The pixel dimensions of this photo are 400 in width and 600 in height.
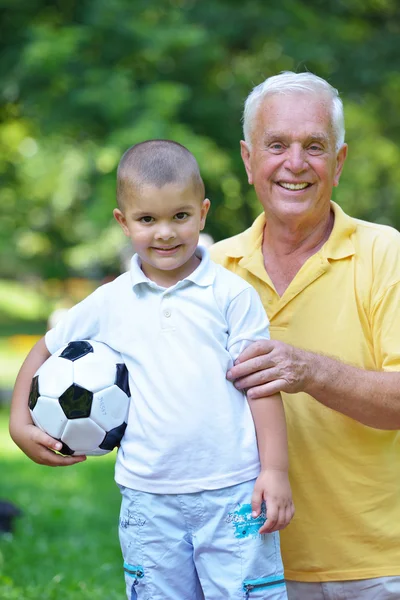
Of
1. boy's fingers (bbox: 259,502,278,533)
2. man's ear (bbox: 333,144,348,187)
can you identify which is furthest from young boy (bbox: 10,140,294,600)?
man's ear (bbox: 333,144,348,187)

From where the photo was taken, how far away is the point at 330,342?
3.24 meters

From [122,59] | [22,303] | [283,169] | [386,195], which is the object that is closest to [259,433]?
[283,169]

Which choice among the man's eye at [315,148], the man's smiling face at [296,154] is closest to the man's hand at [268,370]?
the man's smiling face at [296,154]

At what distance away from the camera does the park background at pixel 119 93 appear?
827 centimetres

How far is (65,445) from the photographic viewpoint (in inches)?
120

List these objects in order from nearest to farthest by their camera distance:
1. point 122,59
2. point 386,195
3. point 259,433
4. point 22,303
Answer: point 259,433
point 122,59
point 386,195
point 22,303

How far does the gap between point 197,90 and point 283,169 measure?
7307 millimetres

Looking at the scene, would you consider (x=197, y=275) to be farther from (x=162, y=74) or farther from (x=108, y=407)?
(x=162, y=74)

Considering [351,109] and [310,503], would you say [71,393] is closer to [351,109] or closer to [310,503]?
[310,503]

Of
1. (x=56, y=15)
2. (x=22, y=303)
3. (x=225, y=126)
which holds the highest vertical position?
(x=56, y=15)

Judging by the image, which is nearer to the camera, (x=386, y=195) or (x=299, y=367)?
(x=299, y=367)

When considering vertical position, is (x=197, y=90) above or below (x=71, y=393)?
above

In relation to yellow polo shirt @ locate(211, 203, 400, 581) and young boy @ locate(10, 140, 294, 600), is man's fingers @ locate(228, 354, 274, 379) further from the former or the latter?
yellow polo shirt @ locate(211, 203, 400, 581)

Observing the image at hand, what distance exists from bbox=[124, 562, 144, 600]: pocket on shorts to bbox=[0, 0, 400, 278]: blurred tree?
577 centimetres
